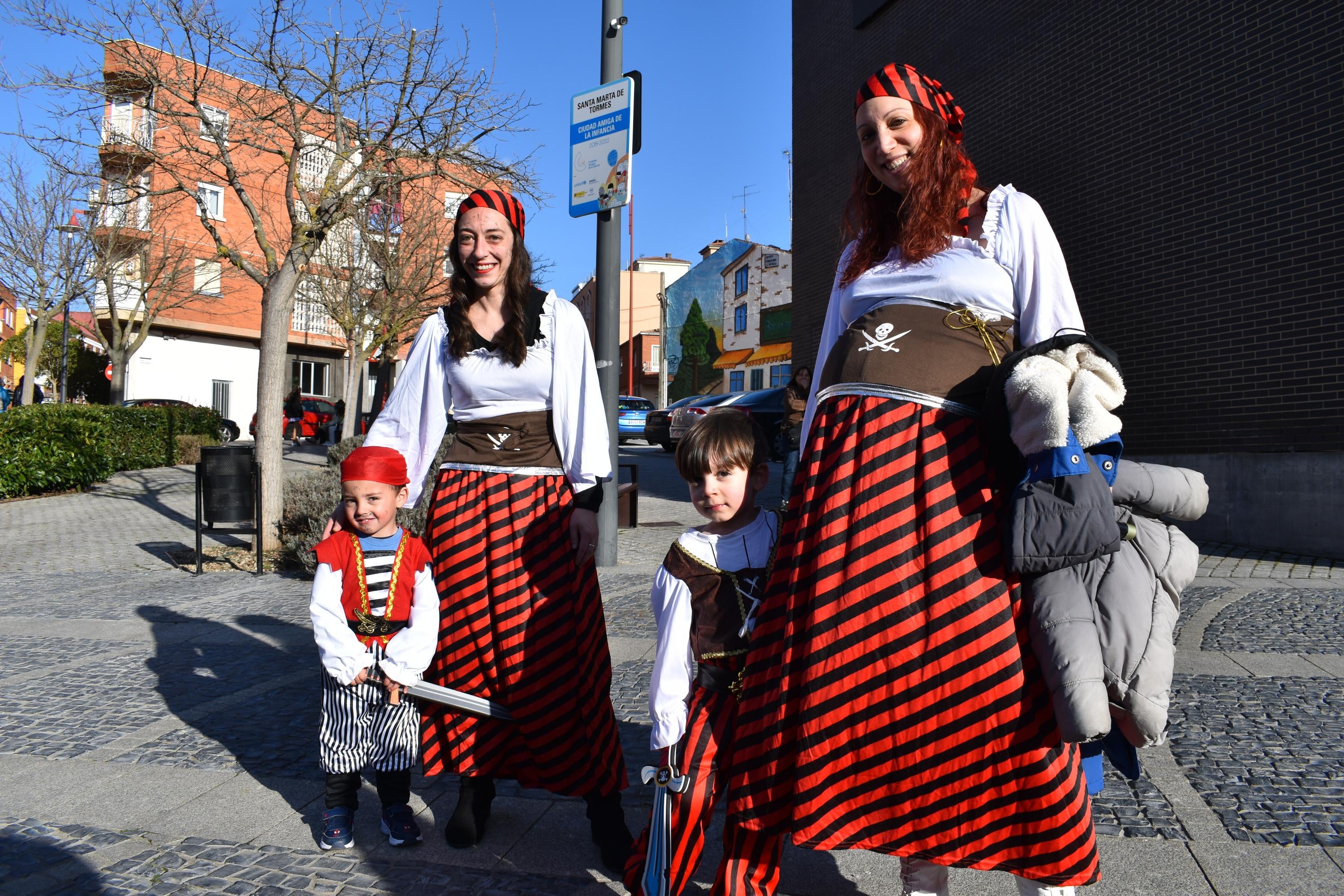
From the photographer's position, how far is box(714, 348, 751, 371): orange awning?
44.3 metres

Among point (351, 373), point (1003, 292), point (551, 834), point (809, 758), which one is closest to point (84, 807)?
point (551, 834)

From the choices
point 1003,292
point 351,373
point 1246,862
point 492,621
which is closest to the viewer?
point 1003,292

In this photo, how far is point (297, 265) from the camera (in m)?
9.69

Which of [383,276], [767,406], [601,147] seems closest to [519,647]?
[601,147]

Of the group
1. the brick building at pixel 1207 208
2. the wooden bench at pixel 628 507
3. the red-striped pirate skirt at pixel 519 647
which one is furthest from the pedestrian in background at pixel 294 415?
the red-striped pirate skirt at pixel 519 647

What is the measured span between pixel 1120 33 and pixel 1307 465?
500 centimetres

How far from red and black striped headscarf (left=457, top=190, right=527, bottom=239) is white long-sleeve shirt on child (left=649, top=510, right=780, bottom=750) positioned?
126 cm

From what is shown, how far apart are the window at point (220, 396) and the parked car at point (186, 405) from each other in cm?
162

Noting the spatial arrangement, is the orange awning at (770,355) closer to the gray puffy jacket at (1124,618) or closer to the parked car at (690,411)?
the parked car at (690,411)

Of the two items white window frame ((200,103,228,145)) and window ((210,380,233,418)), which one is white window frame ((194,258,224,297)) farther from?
white window frame ((200,103,228,145))

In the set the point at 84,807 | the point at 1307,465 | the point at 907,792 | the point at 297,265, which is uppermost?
the point at 297,265

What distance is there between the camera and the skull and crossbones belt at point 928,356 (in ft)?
6.28

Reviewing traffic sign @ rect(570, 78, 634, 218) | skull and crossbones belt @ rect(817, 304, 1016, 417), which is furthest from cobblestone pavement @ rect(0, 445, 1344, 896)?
traffic sign @ rect(570, 78, 634, 218)

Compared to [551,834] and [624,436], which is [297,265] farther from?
[624,436]
